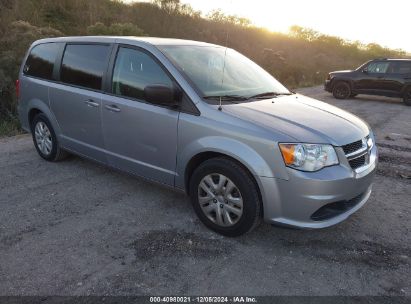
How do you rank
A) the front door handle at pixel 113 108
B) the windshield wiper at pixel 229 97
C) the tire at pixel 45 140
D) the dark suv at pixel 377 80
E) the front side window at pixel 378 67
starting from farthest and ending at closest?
the front side window at pixel 378 67
the dark suv at pixel 377 80
the tire at pixel 45 140
the front door handle at pixel 113 108
the windshield wiper at pixel 229 97

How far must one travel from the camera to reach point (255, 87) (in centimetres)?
435

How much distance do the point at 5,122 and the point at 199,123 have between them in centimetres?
633

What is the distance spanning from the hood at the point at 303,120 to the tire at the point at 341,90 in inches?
459

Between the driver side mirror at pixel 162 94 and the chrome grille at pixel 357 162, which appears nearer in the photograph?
the chrome grille at pixel 357 162

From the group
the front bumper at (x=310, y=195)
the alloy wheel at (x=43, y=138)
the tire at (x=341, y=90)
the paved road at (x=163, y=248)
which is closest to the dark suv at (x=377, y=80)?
the tire at (x=341, y=90)

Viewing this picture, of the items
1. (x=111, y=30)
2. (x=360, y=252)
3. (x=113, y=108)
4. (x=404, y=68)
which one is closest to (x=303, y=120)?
(x=360, y=252)

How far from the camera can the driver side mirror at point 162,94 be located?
142 inches

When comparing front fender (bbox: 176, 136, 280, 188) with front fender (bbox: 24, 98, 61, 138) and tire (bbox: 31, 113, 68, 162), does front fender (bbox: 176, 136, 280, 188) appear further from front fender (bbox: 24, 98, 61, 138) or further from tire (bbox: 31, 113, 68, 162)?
tire (bbox: 31, 113, 68, 162)

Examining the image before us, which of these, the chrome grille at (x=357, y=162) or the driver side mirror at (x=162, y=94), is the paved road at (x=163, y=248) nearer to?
the chrome grille at (x=357, y=162)

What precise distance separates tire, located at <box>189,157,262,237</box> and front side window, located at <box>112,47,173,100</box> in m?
0.98

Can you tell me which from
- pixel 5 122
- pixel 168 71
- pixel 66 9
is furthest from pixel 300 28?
pixel 168 71

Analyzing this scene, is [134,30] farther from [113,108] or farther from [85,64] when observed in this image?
[113,108]

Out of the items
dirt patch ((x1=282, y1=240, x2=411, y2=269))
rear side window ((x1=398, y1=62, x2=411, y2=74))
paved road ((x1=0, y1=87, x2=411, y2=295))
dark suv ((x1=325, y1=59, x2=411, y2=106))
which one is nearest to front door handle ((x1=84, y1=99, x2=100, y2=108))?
paved road ((x1=0, y1=87, x2=411, y2=295))

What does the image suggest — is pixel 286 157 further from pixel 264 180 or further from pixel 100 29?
pixel 100 29
